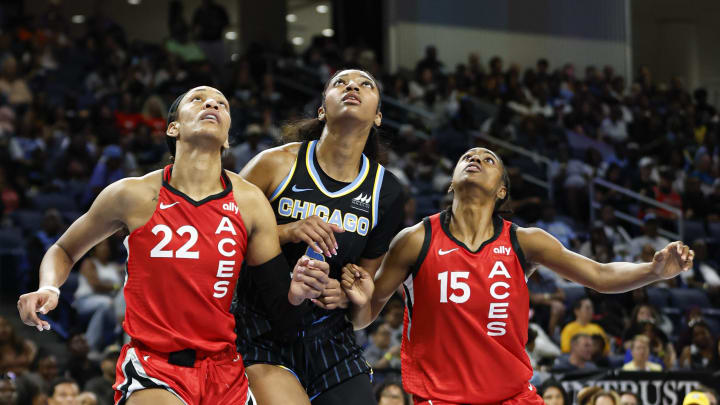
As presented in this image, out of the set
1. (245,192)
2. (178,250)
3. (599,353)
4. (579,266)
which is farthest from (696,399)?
(178,250)

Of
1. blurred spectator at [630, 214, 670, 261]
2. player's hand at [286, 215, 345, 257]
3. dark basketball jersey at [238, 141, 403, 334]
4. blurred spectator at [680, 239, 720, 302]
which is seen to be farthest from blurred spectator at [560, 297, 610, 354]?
player's hand at [286, 215, 345, 257]

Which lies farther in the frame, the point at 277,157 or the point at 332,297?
the point at 277,157

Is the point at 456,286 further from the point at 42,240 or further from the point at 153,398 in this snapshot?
the point at 42,240

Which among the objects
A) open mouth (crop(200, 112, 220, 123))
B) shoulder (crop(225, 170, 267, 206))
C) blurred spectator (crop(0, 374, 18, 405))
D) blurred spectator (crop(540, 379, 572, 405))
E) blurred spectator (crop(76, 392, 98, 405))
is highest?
open mouth (crop(200, 112, 220, 123))

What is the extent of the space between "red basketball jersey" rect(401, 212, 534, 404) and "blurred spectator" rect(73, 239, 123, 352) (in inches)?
192

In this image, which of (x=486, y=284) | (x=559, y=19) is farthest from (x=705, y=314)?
(x=559, y=19)

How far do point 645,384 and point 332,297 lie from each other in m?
4.61

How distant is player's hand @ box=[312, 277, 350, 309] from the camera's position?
4168 millimetres

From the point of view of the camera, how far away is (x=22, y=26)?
1503 cm

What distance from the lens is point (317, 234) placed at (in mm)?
4051

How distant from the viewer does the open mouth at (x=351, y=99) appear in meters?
4.43

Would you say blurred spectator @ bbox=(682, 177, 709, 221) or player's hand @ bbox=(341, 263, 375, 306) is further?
blurred spectator @ bbox=(682, 177, 709, 221)

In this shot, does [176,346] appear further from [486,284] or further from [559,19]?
[559,19]

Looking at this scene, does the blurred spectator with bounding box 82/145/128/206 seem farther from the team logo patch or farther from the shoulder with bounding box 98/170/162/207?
the shoulder with bounding box 98/170/162/207
